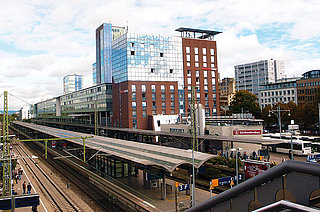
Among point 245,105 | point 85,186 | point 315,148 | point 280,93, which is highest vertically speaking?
point 280,93

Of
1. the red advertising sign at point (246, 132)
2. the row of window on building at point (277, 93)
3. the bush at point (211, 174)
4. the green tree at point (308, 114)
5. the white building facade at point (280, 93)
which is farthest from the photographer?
the row of window on building at point (277, 93)

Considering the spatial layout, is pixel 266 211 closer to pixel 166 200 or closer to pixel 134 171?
pixel 166 200

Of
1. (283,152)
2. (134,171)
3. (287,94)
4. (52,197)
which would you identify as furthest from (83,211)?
(287,94)

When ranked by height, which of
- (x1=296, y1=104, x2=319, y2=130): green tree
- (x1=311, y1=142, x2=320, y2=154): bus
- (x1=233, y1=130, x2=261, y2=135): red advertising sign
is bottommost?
(x1=311, y1=142, x2=320, y2=154): bus

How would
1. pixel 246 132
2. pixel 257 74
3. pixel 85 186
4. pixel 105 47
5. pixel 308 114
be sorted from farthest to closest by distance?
1. pixel 257 74
2. pixel 105 47
3. pixel 308 114
4. pixel 246 132
5. pixel 85 186

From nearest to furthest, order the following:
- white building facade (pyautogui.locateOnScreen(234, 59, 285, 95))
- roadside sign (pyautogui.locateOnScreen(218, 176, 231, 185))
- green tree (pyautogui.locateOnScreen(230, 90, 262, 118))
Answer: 1. roadside sign (pyautogui.locateOnScreen(218, 176, 231, 185))
2. green tree (pyautogui.locateOnScreen(230, 90, 262, 118))
3. white building facade (pyautogui.locateOnScreen(234, 59, 285, 95))

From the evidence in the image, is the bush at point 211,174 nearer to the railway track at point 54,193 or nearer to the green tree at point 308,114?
the railway track at point 54,193

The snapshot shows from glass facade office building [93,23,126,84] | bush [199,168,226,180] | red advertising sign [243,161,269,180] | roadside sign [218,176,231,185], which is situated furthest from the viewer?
glass facade office building [93,23,126,84]

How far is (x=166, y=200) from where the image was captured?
82.0 feet

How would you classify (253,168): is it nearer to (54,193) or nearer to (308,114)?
(54,193)

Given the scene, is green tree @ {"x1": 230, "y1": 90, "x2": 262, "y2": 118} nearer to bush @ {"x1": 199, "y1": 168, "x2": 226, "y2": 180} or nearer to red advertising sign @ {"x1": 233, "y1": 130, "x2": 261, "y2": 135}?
red advertising sign @ {"x1": 233, "y1": 130, "x2": 261, "y2": 135}

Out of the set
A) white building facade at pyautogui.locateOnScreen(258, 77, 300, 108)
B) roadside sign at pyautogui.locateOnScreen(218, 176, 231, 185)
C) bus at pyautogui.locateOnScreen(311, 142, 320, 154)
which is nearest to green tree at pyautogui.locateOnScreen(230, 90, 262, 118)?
white building facade at pyautogui.locateOnScreen(258, 77, 300, 108)

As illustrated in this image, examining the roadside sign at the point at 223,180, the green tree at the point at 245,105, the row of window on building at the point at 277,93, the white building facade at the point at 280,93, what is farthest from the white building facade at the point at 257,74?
the roadside sign at the point at 223,180

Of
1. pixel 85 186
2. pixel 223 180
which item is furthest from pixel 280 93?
pixel 223 180
